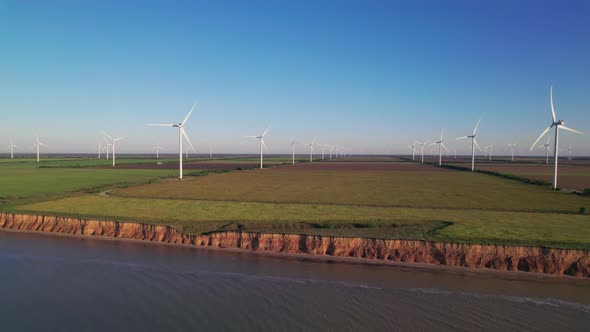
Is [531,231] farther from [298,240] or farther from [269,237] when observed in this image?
[269,237]

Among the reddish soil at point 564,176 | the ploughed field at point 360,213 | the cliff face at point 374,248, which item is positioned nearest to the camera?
the cliff face at point 374,248

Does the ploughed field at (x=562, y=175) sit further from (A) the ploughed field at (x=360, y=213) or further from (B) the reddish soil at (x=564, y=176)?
(A) the ploughed field at (x=360, y=213)

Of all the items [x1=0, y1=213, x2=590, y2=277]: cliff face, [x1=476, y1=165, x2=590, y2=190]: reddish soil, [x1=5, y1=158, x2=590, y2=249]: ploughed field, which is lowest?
[x1=0, y1=213, x2=590, y2=277]: cliff face

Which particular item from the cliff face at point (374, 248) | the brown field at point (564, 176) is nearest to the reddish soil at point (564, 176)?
the brown field at point (564, 176)

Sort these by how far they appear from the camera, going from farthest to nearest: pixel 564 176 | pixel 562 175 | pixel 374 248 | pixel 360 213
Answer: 1. pixel 562 175
2. pixel 564 176
3. pixel 360 213
4. pixel 374 248

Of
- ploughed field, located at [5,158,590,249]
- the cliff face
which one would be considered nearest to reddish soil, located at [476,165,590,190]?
ploughed field, located at [5,158,590,249]

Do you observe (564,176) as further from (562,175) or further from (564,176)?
(562,175)

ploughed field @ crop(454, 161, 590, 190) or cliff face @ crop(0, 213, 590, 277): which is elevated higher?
ploughed field @ crop(454, 161, 590, 190)

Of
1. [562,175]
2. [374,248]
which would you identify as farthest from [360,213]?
[562,175]

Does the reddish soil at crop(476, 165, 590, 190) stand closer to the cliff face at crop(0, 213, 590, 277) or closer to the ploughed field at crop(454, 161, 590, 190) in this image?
the ploughed field at crop(454, 161, 590, 190)
